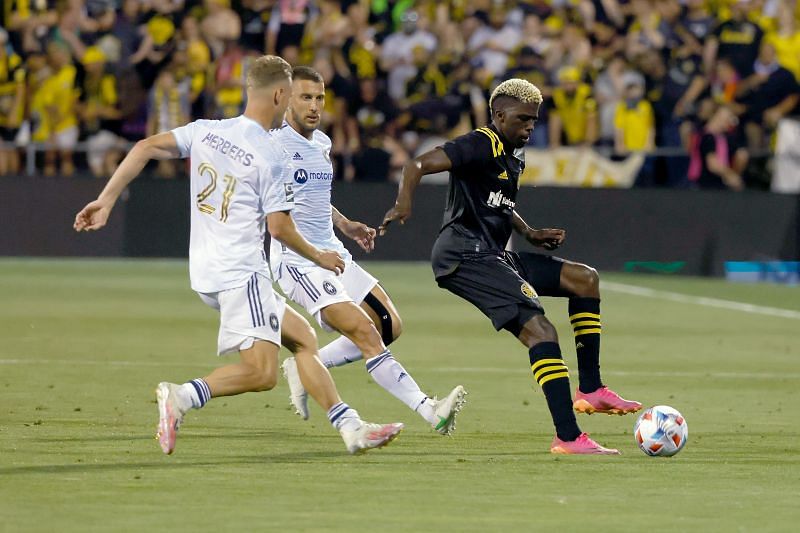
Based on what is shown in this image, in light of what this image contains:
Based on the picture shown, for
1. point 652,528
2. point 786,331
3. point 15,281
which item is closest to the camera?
point 652,528

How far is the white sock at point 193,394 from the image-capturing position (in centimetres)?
835

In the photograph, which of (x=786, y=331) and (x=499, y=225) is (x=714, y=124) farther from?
(x=499, y=225)

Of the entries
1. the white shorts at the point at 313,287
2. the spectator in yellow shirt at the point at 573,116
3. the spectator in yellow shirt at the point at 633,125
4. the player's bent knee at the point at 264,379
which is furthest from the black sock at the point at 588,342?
the spectator in yellow shirt at the point at 633,125

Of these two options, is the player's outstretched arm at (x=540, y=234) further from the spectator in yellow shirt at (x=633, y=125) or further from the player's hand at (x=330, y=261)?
the spectator in yellow shirt at (x=633, y=125)

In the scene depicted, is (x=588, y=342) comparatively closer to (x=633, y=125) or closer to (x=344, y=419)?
(x=344, y=419)

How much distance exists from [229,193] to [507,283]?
1.91 m

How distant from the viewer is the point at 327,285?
10047mm

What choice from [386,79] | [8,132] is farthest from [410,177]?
[8,132]

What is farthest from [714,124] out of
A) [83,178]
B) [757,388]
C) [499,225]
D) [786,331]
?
[499,225]

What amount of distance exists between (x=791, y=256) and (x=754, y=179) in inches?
51.0

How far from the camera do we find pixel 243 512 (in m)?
6.94

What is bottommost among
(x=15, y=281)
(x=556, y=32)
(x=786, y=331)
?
(x=15, y=281)

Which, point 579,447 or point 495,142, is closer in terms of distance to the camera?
point 579,447

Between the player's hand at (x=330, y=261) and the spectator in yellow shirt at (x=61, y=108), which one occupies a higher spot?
the player's hand at (x=330, y=261)
